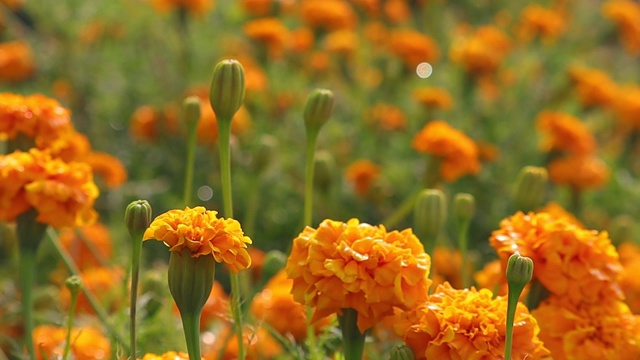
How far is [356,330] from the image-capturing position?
1019 millimetres

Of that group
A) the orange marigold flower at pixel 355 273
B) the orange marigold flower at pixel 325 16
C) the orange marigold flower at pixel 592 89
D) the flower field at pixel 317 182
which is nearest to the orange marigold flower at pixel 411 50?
the flower field at pixel 317 182

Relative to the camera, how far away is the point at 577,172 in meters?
2.43

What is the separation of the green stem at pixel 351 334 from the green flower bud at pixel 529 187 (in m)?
0.61

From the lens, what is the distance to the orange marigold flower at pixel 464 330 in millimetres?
959

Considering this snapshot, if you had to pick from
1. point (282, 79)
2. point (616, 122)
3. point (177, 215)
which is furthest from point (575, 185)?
point (177, 215)

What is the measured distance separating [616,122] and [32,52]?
192cm

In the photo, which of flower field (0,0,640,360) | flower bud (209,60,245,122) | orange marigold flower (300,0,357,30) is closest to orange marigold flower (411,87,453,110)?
flower field (0,0,640,360)

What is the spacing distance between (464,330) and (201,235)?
28cm

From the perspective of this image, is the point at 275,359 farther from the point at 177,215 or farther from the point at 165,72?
the point at 165,72

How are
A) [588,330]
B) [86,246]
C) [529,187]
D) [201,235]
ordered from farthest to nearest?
[86,246] < [529,187] < [588,330] < [201,235]

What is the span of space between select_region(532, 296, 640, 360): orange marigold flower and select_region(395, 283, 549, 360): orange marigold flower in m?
0.13

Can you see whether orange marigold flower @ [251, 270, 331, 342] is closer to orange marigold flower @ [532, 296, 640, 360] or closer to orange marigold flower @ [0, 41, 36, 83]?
orange marigold flower @ [532, 296, 640, 360]

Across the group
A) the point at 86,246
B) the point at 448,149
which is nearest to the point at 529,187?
the point at 448,149

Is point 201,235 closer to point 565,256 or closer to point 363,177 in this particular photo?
point 565,256
